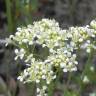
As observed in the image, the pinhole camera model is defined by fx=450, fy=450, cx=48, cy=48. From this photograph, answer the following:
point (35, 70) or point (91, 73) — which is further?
point (91, 73)

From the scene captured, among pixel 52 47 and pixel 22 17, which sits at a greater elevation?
pixel 22 17

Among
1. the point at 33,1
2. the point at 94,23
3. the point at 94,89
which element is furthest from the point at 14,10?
the point at 94,23

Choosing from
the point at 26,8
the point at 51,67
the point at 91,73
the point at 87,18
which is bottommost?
the point at 51,67

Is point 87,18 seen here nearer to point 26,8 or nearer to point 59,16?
point 59,16

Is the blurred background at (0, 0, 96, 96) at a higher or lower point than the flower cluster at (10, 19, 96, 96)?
higher

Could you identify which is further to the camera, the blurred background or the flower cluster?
the blurred background
